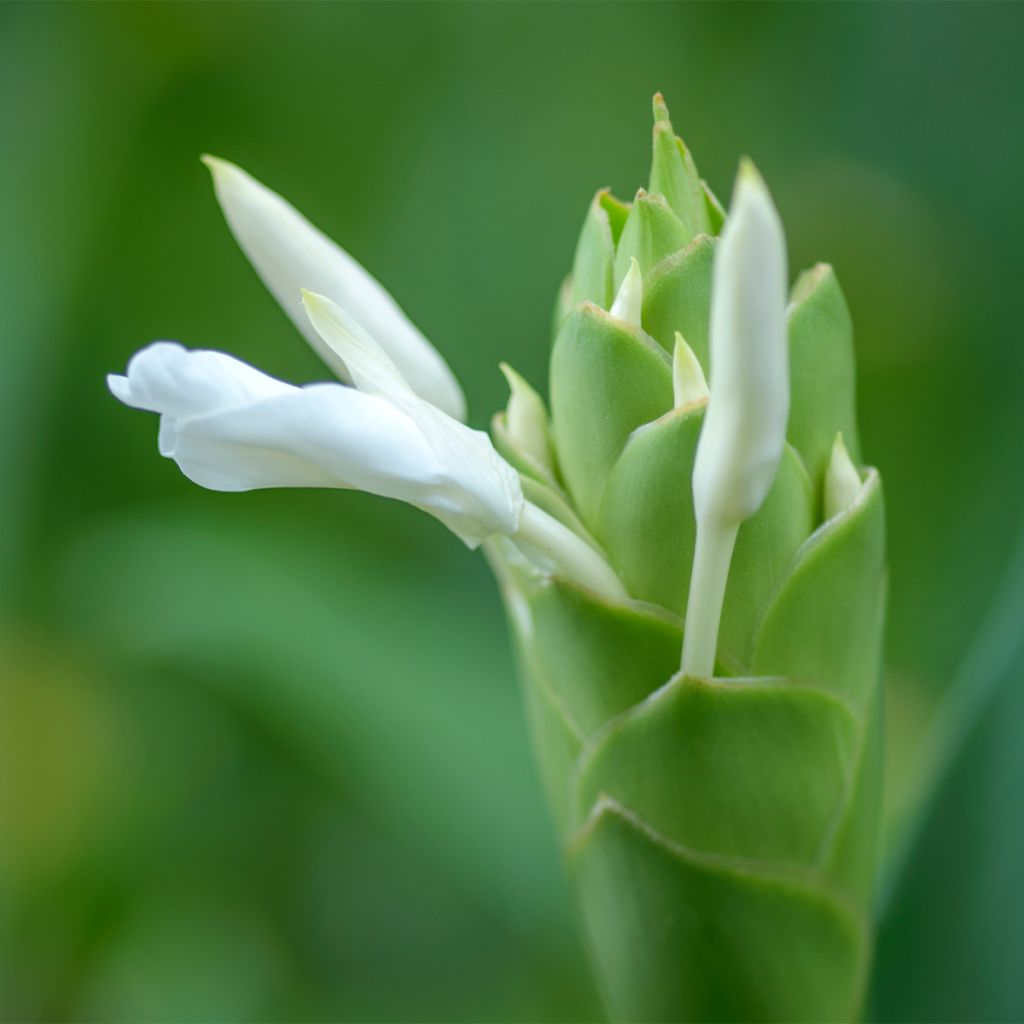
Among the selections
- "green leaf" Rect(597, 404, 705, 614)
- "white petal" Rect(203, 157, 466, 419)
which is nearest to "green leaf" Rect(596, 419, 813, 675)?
"green leaf" Rect(597, 404, 705, 614)

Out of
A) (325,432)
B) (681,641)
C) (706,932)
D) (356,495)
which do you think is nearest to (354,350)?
(325,432)

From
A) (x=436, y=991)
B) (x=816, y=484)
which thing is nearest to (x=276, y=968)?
(x=436, y=991)

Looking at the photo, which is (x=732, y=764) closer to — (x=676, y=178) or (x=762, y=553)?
(x=762, y=553)

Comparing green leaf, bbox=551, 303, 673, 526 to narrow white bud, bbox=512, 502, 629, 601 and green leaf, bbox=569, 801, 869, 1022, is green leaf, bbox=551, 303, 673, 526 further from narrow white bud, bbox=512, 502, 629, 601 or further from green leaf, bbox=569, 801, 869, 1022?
Answer: green leaf, bbox=569, 801, 869, 1022

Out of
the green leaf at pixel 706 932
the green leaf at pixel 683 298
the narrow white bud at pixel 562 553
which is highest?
the green leaf at pixel 683 298

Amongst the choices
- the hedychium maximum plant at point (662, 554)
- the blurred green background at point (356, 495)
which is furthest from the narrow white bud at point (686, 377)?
the blurred green background at point (356, 495)

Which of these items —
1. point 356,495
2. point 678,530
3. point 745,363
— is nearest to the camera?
point 745,363

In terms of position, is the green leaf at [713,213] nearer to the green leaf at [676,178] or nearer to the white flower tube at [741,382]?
the green leaf at [676,178]
